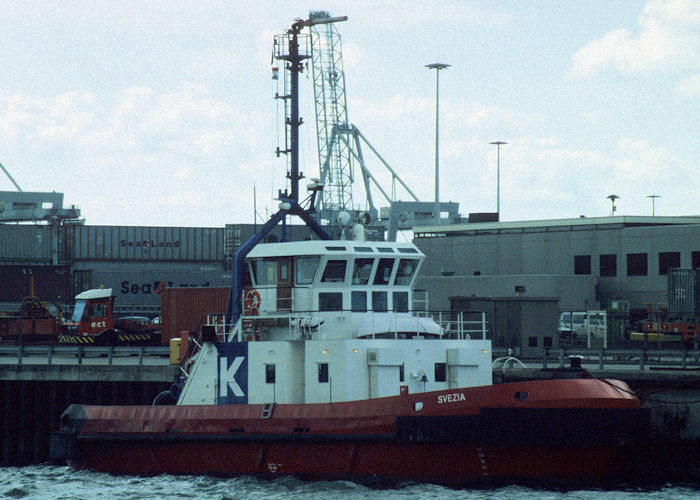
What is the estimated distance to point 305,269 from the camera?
18422 millimetres

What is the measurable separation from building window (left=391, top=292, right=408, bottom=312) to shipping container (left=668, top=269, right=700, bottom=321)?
22.2 metres

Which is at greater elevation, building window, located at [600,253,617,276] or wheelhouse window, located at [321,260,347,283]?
building window, located at [600,253,617,276]

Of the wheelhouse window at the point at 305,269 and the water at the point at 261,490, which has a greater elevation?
the wheelhouse window at the point at 305,269

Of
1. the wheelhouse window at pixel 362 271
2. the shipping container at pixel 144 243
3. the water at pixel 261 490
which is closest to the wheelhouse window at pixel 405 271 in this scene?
the wheelhouse window at pixel 362 271

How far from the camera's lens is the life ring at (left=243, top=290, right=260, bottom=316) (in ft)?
62.4

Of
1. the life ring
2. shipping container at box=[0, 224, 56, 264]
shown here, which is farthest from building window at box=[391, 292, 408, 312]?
shipping container at box=[0, 224, 56, 264]

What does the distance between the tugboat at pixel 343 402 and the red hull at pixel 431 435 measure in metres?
0.02

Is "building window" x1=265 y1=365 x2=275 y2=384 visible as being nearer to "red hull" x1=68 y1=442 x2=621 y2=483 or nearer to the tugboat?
the tugboat

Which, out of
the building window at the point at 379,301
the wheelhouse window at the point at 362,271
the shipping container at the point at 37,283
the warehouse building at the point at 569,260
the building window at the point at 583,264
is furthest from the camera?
the shipping container at the point at 37,283

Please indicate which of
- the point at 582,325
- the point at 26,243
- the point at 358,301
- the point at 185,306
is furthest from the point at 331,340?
the point at 26,243

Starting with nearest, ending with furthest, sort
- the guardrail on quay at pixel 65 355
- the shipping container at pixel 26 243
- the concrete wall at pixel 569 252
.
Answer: the guardrail on quay at pixel 65 355 < the concrete wall at pixel 569 252 < the shipping container at pixel 26 243

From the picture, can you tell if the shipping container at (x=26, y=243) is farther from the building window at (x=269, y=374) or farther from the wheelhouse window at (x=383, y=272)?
the wheelhouse window at (x=383, y=272)

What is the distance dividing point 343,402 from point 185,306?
630 inches

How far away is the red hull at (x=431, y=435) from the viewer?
619 inches
